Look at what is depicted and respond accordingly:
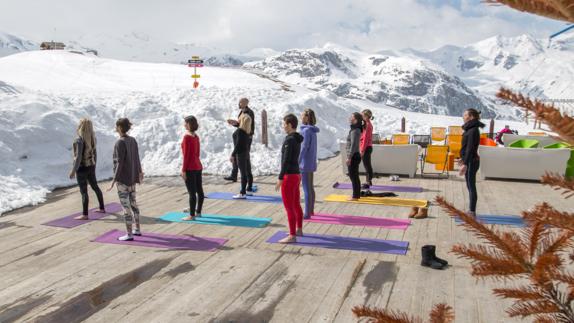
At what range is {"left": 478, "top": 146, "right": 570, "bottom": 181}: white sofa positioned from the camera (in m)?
11.7

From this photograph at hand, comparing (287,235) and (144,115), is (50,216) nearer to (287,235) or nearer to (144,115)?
(287,235)

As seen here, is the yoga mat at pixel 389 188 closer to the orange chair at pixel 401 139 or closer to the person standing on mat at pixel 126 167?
the orange chair at pixel 401 139

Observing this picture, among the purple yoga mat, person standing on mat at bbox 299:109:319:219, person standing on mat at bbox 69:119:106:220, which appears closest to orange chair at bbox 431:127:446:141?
the purple yoga mat

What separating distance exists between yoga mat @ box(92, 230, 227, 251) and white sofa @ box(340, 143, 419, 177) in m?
6.81

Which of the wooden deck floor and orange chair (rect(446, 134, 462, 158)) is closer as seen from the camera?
the wooden deck floor

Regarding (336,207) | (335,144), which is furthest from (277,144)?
(336,207)

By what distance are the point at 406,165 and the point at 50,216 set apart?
29.9 feet

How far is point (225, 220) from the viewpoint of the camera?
852 cm

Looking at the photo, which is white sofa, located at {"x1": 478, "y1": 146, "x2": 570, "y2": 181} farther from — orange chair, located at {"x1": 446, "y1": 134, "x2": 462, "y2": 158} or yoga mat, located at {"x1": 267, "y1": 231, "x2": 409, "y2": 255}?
yoga mat, located at {"x1": 267, "y1": 231, "x2": 409, "y2": 255}

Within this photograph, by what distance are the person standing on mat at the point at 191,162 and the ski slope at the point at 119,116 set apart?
4158 mm

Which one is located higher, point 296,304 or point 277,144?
point 277,144

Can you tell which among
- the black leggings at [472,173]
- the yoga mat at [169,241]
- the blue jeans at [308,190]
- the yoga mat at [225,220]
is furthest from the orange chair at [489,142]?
the yoga mat at [169,241]

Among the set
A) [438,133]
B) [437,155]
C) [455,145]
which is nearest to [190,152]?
[437,155]

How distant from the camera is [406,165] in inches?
517
